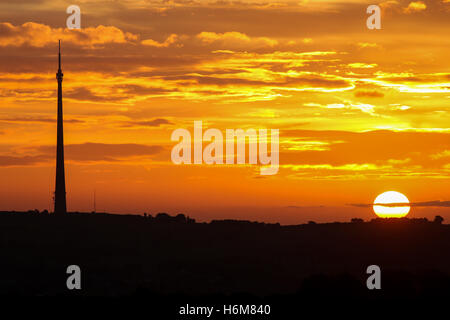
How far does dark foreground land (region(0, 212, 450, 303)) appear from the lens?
13838 cm

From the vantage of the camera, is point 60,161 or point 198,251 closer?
point 60,161

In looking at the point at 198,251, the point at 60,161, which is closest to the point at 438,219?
the point at 198,251

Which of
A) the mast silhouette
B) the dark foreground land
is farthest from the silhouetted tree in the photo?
the mast silhouette

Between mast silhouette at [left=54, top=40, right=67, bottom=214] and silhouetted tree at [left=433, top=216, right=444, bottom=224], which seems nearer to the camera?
mast silhouette at [left=54, top=40, right=67, bottom=214]

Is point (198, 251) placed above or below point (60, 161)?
below

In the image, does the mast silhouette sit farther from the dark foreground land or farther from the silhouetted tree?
the silhouetted tree

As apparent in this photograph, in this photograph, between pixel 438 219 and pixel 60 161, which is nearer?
pixel 60 161

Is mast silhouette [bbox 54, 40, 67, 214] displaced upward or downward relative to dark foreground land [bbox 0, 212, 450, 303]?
upward

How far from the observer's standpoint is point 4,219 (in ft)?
562

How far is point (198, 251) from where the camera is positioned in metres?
165

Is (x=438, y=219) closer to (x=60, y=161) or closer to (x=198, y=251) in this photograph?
(x=198, y=251)
